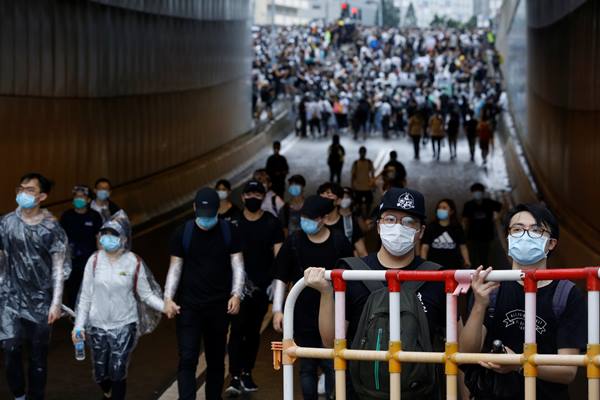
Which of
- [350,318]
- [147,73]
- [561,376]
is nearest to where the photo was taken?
[561,376]

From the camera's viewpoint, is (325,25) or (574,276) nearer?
(574,276)

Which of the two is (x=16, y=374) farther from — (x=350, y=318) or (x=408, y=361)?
(x=408, y=361)

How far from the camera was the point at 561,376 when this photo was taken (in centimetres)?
594

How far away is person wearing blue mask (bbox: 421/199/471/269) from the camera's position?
14.3 metres

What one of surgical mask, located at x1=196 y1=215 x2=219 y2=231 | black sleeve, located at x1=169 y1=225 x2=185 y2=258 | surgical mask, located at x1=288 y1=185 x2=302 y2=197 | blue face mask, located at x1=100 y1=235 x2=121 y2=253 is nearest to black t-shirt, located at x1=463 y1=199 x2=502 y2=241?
surgical mask, located at x1=288 y1=185 x2=302 y2=197

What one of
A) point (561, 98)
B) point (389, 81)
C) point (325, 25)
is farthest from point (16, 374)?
point (325, 25)

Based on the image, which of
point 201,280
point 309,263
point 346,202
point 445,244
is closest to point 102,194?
point 346,202

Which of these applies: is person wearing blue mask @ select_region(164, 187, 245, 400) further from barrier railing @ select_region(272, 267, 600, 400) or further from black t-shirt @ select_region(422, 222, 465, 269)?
black t-shirt @ select_region(422, 222, 465, 269)

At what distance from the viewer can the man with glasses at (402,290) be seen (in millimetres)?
6004

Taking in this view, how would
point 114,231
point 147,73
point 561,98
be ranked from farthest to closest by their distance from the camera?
point 147,73, point 561,98, point 114,231

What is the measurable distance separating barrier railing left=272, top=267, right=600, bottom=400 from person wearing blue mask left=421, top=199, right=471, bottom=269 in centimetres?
839

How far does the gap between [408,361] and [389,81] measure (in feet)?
178

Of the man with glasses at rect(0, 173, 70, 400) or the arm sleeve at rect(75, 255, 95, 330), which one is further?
the man with glasses at rect(0, 173, 70, 400)

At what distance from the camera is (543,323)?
6.04 meters
